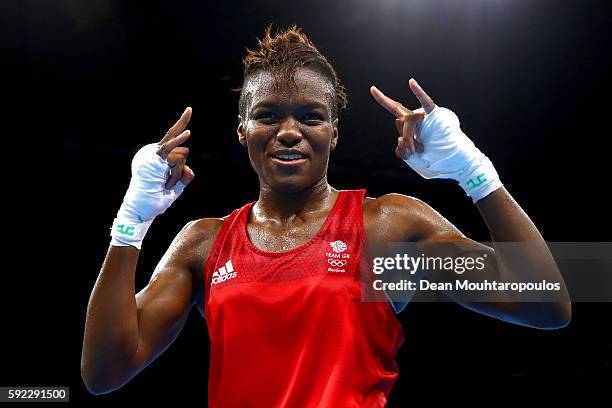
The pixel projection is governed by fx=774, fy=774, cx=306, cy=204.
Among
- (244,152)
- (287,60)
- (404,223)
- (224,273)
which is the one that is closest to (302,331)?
(224,273)

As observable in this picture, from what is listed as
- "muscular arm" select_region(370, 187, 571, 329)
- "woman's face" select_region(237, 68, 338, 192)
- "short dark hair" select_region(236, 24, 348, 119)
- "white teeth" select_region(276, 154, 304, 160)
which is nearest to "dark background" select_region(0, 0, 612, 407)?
"short dark hair" select_region(236, 24, 348, 119)

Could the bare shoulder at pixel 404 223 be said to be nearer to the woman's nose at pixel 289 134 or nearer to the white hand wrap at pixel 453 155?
the white hand wrap at pixel 453 155

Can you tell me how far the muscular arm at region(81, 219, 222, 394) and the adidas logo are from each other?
108 millimetres

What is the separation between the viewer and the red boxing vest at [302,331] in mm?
1924

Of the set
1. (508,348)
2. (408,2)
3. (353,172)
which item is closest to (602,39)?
(408,2)

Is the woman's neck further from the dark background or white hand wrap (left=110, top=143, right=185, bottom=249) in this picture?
the dark background

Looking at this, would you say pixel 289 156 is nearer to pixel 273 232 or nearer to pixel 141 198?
pixel 273 232

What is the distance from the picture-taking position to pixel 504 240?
6.17 ft

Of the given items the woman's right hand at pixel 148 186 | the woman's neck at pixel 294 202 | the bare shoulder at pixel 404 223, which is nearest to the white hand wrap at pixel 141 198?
the woman's right hand at pixel 148 186

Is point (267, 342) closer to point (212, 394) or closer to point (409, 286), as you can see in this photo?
point (212, 394)

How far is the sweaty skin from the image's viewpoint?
76.2 inches

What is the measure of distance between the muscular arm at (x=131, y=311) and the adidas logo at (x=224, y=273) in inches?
4.2

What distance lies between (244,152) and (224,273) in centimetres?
351

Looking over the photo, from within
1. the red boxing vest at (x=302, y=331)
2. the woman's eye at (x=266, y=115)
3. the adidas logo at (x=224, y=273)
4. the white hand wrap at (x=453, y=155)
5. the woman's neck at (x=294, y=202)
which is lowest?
the red boxing vest at (x=302, y=331)
